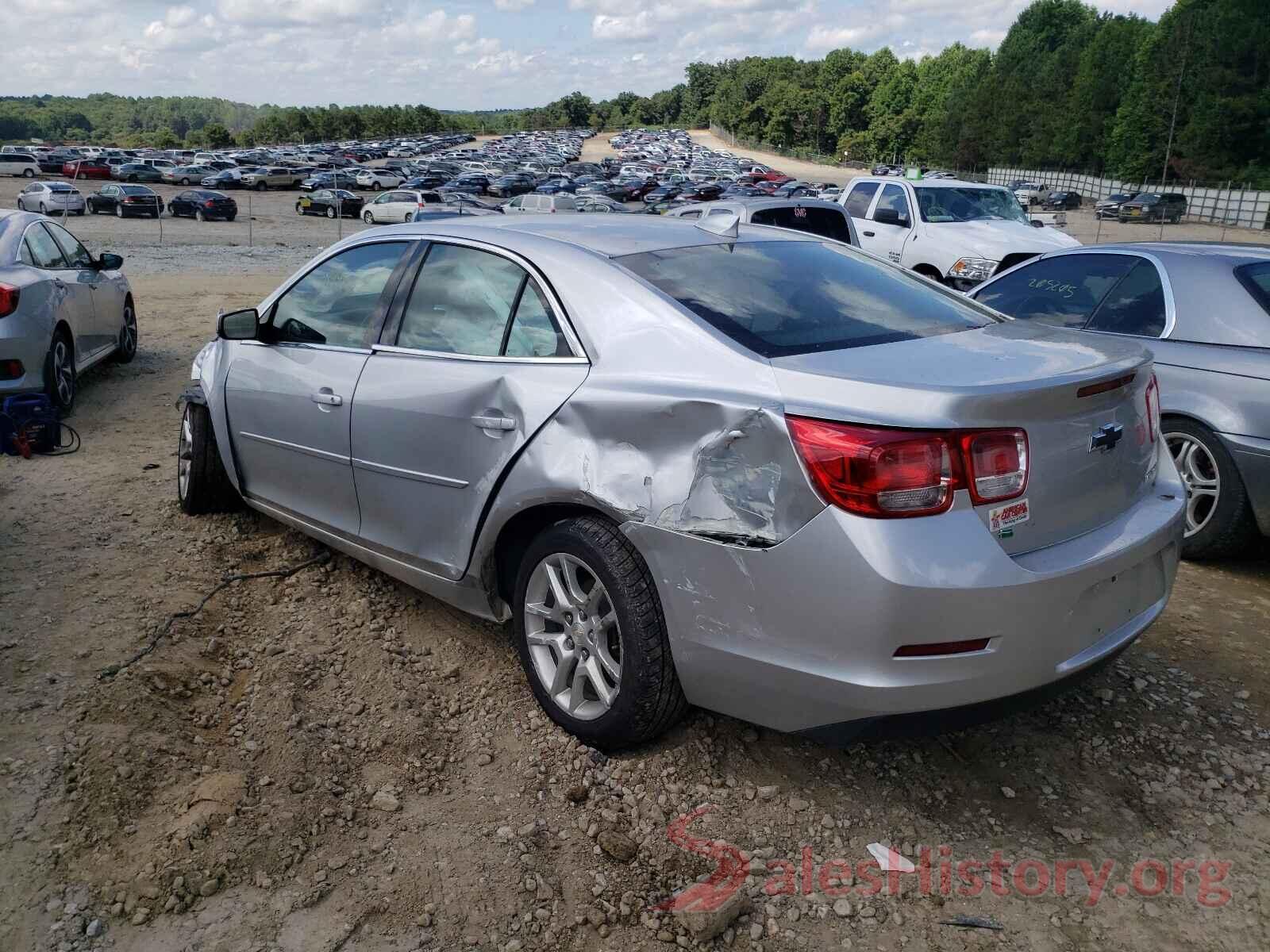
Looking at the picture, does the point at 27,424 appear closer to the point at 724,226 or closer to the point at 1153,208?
the point at 724,226

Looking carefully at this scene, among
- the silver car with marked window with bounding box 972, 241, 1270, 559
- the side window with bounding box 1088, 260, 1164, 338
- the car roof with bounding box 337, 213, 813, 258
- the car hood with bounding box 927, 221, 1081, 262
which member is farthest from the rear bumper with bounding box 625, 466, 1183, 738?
the car hood with bounding box 927, 221, 1081, 262

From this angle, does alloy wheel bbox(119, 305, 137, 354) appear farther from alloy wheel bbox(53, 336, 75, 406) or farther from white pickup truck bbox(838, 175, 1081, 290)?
white pickup truck bbox(838, 175, 1081, 290)

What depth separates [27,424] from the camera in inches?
252

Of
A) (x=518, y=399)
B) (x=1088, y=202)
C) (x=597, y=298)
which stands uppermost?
(x=597, y=298)

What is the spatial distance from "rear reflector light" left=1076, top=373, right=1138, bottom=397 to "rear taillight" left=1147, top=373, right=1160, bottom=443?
0.22 meters

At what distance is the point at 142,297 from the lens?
14.9 metres

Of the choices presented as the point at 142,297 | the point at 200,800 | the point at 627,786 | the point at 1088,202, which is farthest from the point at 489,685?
the point at 1088,202

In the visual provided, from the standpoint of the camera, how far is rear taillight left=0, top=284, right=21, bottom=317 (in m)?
6.86

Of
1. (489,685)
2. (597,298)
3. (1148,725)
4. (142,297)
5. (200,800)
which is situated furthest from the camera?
(142,297)

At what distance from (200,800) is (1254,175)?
2590 inches

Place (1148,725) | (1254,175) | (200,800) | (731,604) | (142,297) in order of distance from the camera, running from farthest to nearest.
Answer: (1254,175) → (142,297) → (1148,725) → (200,800) → (731,604)

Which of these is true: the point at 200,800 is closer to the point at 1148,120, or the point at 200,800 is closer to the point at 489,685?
the point at 489,685

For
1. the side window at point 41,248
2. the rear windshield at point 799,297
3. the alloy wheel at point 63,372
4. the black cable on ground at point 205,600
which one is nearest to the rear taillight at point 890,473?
the rear windshield at point 799,297

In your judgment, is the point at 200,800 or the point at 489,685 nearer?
the point at 200,800
